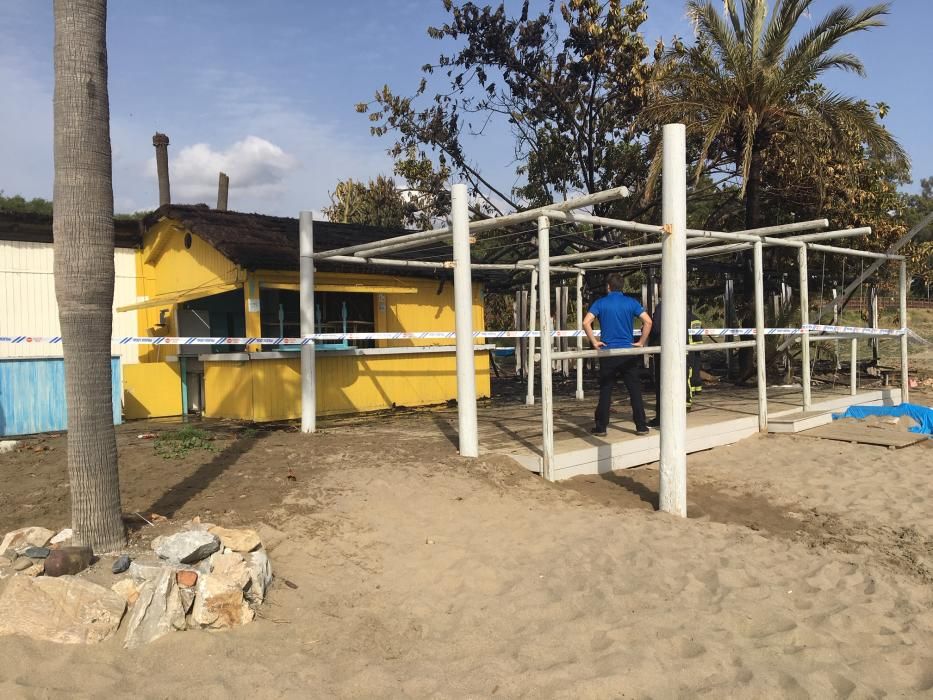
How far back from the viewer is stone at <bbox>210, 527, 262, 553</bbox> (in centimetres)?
434

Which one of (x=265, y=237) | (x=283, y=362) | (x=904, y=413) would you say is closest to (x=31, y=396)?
(x=283, y=362)

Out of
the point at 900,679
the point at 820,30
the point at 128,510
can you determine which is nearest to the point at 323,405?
the point at 128,510

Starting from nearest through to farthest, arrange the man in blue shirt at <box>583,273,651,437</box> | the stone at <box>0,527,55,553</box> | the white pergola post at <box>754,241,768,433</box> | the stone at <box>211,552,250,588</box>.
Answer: the stone at <box>211,552,250,588</box>
the stone at <box>0,527,55,553</box>
the man in blue shirt at <box>583,273,651,437</box>
the white pergola post at <box>754,241,768,433</box>

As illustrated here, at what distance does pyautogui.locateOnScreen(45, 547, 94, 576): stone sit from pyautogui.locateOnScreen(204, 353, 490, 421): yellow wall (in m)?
6.50

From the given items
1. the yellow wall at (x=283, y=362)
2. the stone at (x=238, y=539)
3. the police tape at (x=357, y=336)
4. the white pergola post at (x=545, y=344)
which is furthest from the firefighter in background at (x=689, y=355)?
the stone at (x=238, y=539)

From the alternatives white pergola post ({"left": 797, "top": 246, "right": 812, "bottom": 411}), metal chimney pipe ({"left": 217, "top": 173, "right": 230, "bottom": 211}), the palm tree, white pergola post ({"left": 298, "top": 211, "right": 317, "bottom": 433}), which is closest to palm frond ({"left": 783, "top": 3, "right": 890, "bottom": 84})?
the palm tree

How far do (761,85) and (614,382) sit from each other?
7.46m

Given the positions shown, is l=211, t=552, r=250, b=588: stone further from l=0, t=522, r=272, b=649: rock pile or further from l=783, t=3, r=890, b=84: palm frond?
l=783, t=3, r=890, b=84: palm frond

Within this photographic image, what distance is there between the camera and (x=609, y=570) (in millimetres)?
4691

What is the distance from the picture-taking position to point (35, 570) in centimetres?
390

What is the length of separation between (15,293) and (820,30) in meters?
14.6

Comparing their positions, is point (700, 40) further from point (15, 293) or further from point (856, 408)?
point (15, 293)

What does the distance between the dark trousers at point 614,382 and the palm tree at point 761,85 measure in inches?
219

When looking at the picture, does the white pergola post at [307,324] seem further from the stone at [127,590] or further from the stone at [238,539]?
the stone at [127,590]
